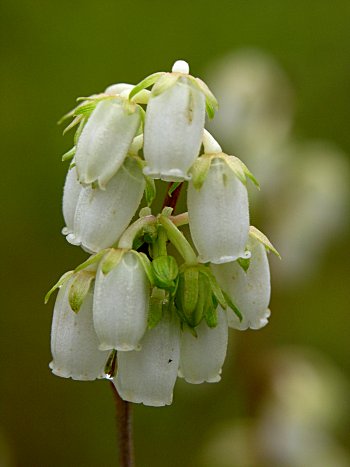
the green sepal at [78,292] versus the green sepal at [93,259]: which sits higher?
the green sepal at [93,259]

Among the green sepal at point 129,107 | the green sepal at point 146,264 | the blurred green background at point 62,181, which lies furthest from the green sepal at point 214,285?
the blurred green background at point 62,181

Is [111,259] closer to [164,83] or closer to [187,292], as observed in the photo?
[187,292]

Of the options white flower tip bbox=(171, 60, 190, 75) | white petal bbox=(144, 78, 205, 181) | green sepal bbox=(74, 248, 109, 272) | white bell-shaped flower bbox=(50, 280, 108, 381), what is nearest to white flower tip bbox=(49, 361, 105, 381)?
white bell-shaped flower bbox=(50, 280, 108, 381)

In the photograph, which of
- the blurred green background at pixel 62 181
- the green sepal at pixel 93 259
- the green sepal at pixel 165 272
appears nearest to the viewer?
the green sepal at pixel 165 272

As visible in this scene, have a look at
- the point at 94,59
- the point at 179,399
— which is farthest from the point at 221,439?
the point at 94,59

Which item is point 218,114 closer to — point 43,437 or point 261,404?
point 261,404

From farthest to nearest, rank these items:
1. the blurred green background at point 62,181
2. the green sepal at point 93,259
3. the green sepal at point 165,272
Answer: the blurred green background at point 62,181, the green sepal at point 93,259, the green sepal at point 165,272

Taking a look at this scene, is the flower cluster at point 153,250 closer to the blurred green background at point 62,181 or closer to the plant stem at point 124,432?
the plant stem at point 124,432
